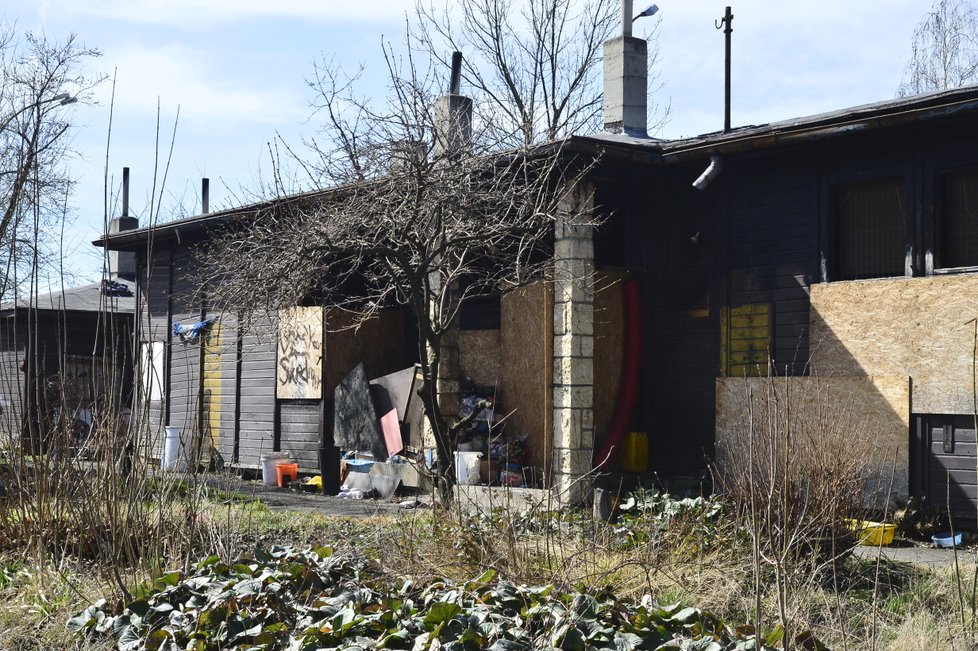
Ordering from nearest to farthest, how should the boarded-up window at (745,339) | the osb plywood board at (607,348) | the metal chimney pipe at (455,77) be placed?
1. the boarded-up window at (745,339)
2. the osb plywood board at (607,348)
3. the metal chimney pipe at (455,77)

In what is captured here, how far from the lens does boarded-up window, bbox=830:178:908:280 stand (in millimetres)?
11141

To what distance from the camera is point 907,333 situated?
10.8m

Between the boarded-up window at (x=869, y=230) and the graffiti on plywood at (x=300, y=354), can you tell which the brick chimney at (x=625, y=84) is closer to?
the boarded-up window at (x=869, y=230)

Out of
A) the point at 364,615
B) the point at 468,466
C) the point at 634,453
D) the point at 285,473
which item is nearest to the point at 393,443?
the point at 468,466

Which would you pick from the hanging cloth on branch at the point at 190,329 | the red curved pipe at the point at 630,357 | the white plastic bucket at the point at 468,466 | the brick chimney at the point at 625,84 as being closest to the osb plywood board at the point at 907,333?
the red curved pipe at the point at 630,357

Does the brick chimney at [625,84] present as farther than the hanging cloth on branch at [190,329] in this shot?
No

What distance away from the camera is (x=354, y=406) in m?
15.4

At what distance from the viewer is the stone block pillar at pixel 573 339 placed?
1179 centimetres

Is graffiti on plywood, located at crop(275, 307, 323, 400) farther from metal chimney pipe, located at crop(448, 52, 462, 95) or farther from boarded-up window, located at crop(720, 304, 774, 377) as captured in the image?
boarded-up window, located at crop(720, 304, 774, 377)

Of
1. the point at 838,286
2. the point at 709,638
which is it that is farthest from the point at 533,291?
the point at 709,638

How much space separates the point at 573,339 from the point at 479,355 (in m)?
2.61

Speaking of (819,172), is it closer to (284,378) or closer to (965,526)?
→ (965,526)

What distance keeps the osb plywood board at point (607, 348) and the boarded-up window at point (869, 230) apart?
2639 millimetres

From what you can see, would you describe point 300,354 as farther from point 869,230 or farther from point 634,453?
point 869,230
